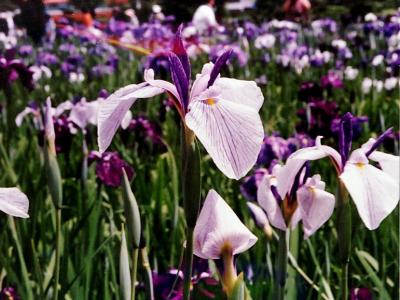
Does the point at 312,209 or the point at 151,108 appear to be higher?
the point at 312,209

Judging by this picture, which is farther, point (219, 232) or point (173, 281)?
point (173, 281)

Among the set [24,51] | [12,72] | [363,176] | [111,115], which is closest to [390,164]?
[363,176]

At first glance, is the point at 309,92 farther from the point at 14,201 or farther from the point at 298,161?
the point at 14,201

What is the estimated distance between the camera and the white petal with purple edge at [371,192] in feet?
1.99

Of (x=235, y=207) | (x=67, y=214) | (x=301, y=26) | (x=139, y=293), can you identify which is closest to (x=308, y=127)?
(x=235, y=207)

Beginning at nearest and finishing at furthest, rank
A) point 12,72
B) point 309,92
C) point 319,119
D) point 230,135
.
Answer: point 230,135 < point 319,119 < point 12,72 < point 309,92

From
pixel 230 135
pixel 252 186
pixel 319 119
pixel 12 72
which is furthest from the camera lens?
pixel 12 72

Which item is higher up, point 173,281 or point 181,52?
point 181,52

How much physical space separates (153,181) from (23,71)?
1.75 feet

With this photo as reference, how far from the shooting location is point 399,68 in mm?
2875

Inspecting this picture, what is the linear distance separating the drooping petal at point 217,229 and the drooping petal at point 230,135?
7cm

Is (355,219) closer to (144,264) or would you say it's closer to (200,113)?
(144,264)

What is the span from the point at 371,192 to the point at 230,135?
0.57 feet

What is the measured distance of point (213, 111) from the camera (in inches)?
21.3
